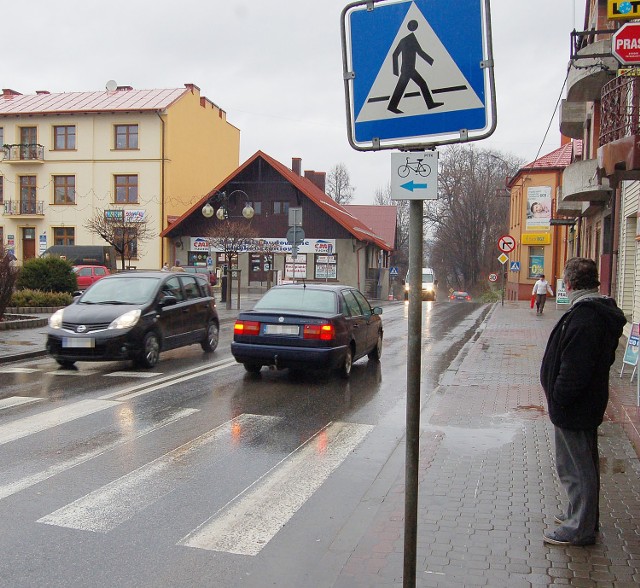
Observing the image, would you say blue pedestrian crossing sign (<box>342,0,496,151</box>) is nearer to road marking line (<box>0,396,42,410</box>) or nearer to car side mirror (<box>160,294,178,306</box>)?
road marking line (<box>0,396,42,410</box>)

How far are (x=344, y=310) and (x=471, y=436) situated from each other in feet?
13.8

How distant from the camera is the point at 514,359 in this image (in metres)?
13.8

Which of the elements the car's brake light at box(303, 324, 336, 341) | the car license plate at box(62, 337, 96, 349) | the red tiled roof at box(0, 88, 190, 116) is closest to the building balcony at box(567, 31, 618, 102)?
the car's brake light at box(303, 324, 336, 341)

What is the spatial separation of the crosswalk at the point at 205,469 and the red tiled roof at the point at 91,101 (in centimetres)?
4034

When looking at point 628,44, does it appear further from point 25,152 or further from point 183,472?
point 25,152

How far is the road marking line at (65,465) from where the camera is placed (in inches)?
214

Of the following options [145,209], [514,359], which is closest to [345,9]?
[514,359]

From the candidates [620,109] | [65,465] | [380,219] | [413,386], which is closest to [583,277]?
[413,386]

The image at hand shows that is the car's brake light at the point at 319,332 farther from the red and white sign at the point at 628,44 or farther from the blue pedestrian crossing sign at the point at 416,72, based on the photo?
the blue pedestrian crossing sign at the point at 416,72

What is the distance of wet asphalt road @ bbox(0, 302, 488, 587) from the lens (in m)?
4.18

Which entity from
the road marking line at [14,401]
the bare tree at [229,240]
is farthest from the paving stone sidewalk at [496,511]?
the bare tree at [229,240]

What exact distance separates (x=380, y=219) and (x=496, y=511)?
2243 inches

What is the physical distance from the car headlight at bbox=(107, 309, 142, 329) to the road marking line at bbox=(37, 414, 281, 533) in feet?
15.5

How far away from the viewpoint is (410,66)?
3221mm
